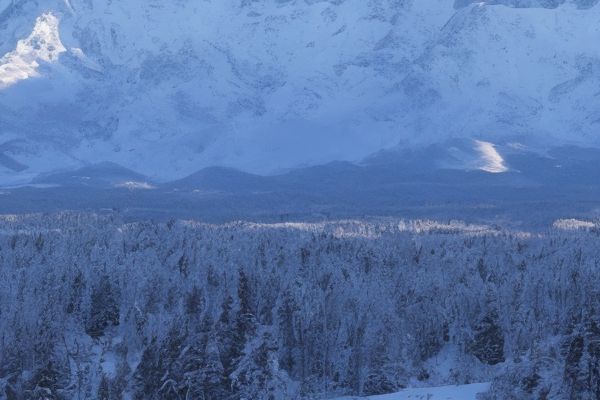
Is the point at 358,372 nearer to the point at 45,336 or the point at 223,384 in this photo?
the point at 223,384

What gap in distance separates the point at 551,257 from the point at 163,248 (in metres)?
22.7

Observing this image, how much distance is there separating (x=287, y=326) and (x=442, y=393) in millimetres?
8335

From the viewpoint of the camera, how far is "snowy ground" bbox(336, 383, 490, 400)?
1138 inches

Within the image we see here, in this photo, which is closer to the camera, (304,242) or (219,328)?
(219,328)

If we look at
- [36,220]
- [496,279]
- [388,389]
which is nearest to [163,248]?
[496,279]

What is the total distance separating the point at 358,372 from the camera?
32406mm

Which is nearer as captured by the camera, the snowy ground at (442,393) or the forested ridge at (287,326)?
the forested ridge at (287,326)

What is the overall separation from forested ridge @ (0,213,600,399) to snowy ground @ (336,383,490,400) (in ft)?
2.99

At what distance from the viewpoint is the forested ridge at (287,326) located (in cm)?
2828

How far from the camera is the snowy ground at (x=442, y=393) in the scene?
2891 cm

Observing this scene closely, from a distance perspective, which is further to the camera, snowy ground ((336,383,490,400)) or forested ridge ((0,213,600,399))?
snowy ground ((336,383,490,400))

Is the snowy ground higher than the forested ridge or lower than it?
lower

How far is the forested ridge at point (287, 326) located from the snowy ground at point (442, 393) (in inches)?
35.9

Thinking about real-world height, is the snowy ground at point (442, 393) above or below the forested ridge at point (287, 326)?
below
